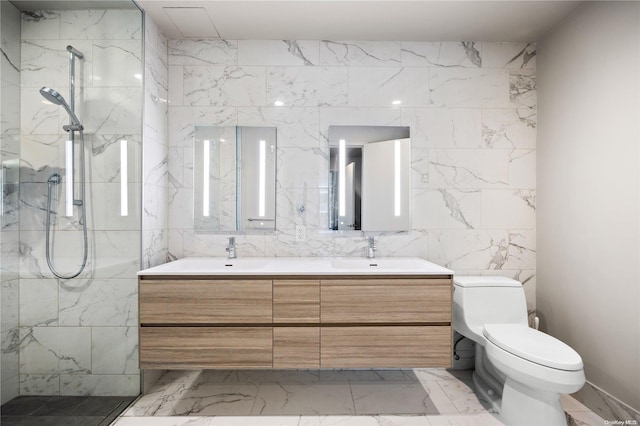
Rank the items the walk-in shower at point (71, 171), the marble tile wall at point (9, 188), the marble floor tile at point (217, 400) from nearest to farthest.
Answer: the marble tile wall at point (9, 188)
the walk-in shower at point (71, 171)
the marble floor tile at point (217, 400)

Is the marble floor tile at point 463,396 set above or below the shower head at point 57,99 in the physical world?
below

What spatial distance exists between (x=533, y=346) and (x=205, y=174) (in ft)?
7.45

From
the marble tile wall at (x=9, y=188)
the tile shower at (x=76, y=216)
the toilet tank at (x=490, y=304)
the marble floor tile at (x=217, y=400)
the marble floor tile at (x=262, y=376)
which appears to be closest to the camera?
the marble tile wall at (x=9, y=188)

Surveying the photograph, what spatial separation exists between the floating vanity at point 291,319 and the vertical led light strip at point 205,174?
0.69 metres

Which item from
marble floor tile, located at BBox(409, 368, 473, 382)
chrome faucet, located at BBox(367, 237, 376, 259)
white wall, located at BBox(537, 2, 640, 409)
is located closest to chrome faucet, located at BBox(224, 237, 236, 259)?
chrome faucet, located at BBox(367, 237, 376, 259)

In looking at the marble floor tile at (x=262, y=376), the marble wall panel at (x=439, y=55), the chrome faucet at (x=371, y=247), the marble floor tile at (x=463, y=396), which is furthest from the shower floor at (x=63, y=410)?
the marble wall panel at (x=439, y=55)

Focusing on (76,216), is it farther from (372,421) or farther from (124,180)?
(372,421)

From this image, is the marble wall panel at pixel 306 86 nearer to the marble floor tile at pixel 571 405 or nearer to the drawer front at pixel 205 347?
the drawer front at pixel 205 347

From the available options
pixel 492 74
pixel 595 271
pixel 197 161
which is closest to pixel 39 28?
pixel 197 161

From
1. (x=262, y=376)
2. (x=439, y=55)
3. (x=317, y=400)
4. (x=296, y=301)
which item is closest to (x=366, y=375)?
(x=317, y=400)

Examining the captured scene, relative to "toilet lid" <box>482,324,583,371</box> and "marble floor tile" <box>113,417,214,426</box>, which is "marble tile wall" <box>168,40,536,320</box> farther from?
"marble floor tile" <box>113,417,214,426</box>

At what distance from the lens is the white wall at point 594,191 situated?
1.65 meters

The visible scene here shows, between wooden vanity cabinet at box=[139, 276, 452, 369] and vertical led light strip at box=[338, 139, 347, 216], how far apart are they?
71 centimetres

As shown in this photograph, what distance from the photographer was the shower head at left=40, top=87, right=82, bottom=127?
146cm
